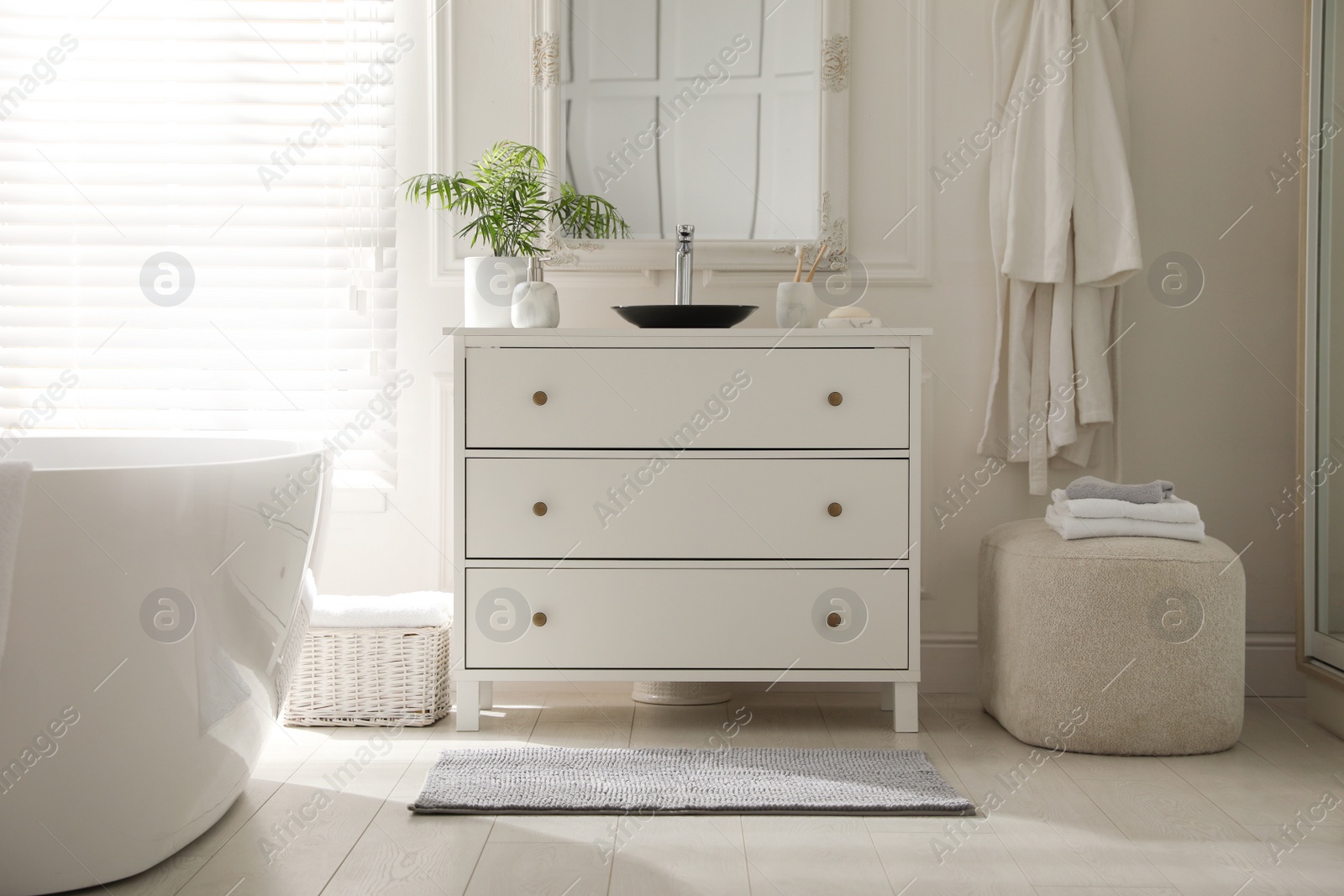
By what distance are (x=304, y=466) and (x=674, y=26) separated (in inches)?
58.0

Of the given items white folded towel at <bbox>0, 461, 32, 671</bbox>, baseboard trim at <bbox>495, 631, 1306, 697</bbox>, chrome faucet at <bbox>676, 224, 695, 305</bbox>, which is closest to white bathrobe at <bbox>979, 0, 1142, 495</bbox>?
baseboard trim at <bbox>495, 631, 1306, 697</bbox>

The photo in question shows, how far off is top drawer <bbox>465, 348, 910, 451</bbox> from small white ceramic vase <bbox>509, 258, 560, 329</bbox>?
0.15 metres

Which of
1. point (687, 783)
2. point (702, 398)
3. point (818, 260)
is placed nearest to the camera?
point (687, 783)

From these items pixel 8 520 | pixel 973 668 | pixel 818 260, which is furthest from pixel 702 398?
pixel 8 520

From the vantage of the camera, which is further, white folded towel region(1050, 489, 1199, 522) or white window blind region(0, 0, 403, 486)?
white window blind region(0, 0, 403, 486)

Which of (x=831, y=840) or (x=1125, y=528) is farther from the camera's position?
(x=1125, y=528)

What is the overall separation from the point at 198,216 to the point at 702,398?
1.41m

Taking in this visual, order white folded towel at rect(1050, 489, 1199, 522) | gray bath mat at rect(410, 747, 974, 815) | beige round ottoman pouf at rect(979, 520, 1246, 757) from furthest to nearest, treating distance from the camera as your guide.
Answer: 1. white folded towel at rect(1050, 489, 1199, 522)
2. beige round ottoman pouf at rect(979, 520, 1246, 757)
3. gray bath mat at rect(410, 747, 974, 815)

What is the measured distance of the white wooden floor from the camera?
1.44 m

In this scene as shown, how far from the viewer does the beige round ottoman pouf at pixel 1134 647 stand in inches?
77.3

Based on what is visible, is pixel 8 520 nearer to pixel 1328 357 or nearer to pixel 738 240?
pixel 738 240

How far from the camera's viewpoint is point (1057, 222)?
2.35m

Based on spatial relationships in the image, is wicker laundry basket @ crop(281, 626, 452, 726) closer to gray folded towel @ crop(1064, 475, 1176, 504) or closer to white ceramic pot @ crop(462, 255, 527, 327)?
white ceramic pot @ crop(462, 255, 527, 327)

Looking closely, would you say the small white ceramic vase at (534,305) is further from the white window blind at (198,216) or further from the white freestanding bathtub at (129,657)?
the white freestanding bathtub at (129,657)
